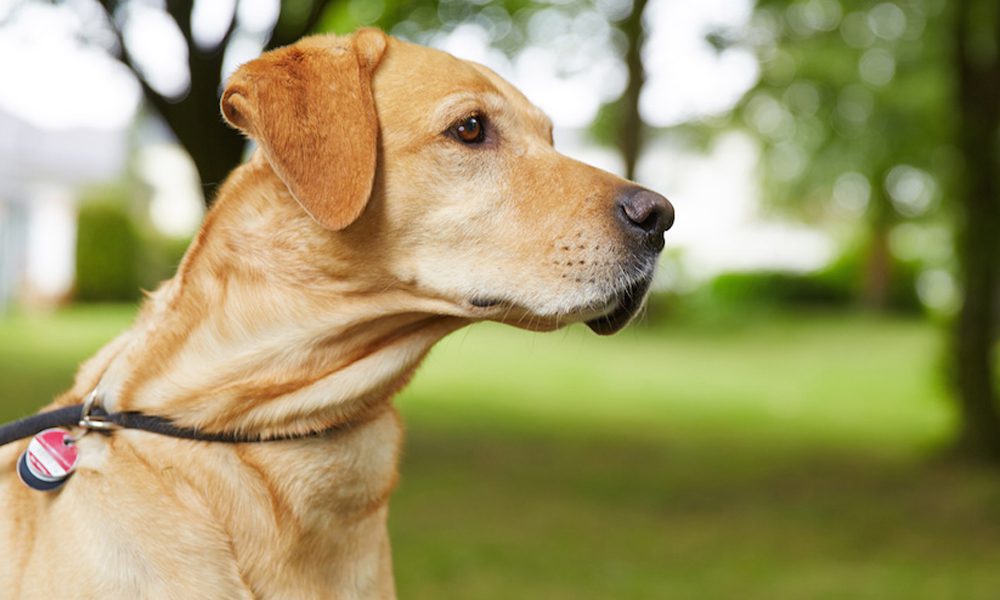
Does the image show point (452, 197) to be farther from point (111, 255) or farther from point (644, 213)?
point (111, 255)

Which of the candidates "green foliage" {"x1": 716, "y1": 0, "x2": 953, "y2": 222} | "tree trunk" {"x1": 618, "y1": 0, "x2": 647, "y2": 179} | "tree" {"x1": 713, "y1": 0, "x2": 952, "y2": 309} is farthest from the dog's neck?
"tree trunk" {"x1": 618, "y1": 0, "x2": 647, "y2": 179}

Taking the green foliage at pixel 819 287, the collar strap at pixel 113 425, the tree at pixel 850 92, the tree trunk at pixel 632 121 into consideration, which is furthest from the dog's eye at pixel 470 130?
the green foliage at pixel 819 287

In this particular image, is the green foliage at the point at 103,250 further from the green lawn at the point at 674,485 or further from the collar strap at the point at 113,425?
the collar strap at the point at 113,425

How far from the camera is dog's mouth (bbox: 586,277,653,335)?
290 cm

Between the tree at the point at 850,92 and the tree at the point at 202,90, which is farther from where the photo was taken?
the tree at the point at 850,92

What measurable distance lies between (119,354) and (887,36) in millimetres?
20047

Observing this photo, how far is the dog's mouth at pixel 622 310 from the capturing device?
2898mm

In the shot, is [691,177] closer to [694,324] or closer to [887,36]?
[694,324]

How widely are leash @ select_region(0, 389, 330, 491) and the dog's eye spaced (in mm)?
853

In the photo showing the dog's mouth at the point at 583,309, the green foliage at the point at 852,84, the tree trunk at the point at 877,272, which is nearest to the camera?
the dog's mouth at the point at 583,309

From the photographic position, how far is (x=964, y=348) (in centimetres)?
1137

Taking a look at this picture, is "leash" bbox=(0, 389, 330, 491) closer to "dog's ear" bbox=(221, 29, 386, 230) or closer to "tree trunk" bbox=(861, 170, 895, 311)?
"dog's ear" bbox=(221, 29, 386, 230)

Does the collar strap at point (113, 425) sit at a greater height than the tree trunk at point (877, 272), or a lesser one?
greater

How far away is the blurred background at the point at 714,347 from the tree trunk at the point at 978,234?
2 cm
